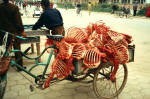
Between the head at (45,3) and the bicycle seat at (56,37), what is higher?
the head at (45,3)

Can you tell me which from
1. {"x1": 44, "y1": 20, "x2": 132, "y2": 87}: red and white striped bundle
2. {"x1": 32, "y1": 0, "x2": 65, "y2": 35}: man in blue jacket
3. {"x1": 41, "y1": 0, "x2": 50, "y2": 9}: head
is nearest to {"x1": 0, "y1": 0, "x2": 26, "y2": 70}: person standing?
{"x1": 32, "y1": 0, "x2": 65, "y2": 35}: man in blue jacket

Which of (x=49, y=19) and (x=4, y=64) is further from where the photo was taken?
(x=49, y=19)

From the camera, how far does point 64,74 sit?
119 inches

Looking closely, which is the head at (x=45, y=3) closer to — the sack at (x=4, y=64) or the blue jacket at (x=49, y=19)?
the blue jacket at (x=49, y=19)

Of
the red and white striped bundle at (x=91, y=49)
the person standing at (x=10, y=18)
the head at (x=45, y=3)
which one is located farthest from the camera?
the head at (x=45, y=3)

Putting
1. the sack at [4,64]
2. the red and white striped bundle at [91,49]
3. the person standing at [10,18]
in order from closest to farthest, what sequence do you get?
the sack at [4,64] < the red and white striped bundle at [91,49] < the person standing at [10,18]

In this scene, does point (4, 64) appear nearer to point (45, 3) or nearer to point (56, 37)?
A: point (56, 37)

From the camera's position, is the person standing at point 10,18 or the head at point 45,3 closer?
the person standing at point 10,18

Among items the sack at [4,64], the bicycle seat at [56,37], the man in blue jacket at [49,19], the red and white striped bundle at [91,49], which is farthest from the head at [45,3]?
the sack at [4,64]

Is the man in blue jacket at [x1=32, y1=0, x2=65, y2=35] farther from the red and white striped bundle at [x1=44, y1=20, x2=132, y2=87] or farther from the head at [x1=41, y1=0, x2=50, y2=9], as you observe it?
the red and white striped bundle at [x1=44, y1=20, x2=132, y2=87]

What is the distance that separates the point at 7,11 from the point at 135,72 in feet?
11.5

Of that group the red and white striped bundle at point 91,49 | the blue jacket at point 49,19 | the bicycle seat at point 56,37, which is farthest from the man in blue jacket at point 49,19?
the bicycle seat at point 56,37

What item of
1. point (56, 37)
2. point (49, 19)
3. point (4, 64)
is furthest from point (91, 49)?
point (49, 19)

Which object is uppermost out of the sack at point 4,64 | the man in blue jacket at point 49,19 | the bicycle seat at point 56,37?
the man in blue jacket at point 49,19
